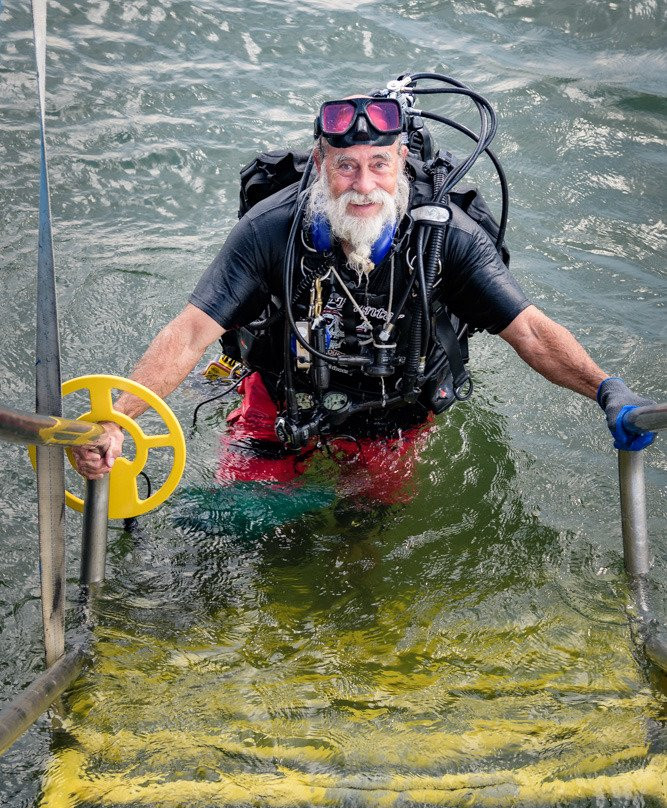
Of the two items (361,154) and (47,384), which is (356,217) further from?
(47,384)

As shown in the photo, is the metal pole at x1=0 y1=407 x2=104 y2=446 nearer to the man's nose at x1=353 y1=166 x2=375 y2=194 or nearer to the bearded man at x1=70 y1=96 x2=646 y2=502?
the bearded man at x1=70 y1=96 x2=646 y2=502

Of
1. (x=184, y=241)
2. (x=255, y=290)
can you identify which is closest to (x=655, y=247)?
(x=184, y=241)

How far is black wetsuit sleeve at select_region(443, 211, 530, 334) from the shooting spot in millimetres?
3920

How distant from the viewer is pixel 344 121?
3836mm

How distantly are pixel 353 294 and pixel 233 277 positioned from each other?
508 millimetres

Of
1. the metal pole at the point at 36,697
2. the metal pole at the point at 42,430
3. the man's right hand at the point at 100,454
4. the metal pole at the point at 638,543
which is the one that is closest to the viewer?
the metal pole at the point at 42,430

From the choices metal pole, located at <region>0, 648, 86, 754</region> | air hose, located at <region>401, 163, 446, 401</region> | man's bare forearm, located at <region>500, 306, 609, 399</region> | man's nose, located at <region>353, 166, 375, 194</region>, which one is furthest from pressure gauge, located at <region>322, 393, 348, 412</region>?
metal pole, located at <region>0, 648, 86, 754</region>

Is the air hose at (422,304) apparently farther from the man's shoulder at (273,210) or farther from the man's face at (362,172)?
the man's shoulder at (273,210)

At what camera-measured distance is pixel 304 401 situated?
4180 millimetres

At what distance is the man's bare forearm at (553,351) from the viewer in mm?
3873

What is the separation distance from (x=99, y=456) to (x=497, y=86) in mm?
6763

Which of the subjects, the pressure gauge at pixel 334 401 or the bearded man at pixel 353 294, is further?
the pressure gauge at pixel 334 401

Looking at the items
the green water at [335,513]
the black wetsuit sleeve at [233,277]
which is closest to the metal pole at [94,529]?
the green water at [335,513]

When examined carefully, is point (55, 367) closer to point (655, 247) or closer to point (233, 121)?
point (655, 247)
